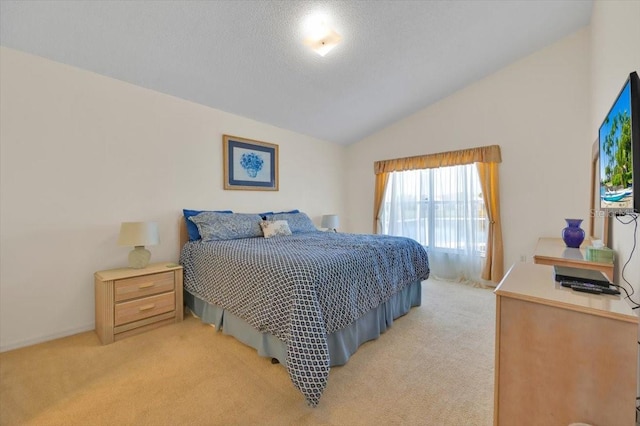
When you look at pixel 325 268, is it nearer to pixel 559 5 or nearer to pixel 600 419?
Answer: pixel 600 419

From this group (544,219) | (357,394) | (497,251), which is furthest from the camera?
(497,251)

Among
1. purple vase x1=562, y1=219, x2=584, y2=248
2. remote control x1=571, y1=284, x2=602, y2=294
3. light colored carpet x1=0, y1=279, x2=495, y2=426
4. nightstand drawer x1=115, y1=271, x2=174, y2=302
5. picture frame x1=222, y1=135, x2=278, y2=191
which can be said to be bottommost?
light colored carpet x1=0, y1=279, x2=495, y2=426

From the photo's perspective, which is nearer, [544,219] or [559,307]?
[559,307]

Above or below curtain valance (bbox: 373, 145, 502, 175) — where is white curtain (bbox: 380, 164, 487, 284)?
below

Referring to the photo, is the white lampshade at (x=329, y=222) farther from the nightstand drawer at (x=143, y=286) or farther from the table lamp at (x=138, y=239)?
the table lamp at (x=138, y=239)

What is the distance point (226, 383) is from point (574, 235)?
3.12 meters

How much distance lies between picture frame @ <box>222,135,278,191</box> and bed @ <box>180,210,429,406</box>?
26.6 inches

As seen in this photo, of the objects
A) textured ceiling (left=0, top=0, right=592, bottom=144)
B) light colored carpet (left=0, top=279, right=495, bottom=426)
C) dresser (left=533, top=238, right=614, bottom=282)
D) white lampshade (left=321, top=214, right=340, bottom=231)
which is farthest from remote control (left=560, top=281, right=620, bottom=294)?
white lampshade (left=321, top=214, right=340, bottom=231)

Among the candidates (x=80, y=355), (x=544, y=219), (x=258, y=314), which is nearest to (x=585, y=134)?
(x=544, y=219)

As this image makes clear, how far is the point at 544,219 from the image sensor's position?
130 inches

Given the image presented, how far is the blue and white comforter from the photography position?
60.4 inches

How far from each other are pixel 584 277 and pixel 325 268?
4.37ft

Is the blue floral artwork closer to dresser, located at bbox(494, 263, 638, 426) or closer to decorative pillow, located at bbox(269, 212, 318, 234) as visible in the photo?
decorative pillow, located at bbox(269, 212, 318, 234)

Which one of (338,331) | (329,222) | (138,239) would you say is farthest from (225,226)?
(329,222)
